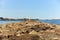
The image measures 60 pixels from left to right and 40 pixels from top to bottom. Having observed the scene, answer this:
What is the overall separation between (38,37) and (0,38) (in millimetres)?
2511

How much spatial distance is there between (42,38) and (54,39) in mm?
770

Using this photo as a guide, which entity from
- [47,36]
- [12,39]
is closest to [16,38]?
[12,39]

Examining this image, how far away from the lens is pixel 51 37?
1366 cm

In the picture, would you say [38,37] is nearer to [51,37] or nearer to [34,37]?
[34,37]

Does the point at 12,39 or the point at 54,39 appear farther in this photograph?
the point at 54,39

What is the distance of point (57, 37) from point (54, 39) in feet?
1.76

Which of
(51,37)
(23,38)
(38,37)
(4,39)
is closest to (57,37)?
(51,37)

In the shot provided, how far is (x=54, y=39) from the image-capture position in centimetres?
1321

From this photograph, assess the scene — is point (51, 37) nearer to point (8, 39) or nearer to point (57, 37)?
point (57, 37)

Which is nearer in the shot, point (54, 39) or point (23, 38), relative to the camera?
point (23, 38)

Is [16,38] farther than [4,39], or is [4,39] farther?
[4,39]

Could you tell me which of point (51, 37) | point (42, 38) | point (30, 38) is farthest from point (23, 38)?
point (51, 37)

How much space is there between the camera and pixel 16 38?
12.4 m

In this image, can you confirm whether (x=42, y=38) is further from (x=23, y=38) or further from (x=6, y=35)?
(x=6, y=35)
